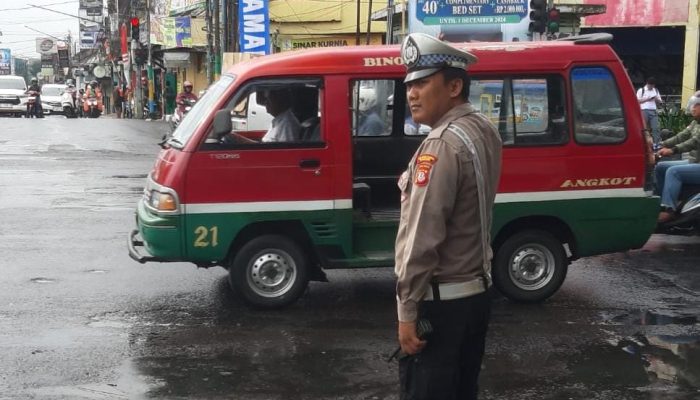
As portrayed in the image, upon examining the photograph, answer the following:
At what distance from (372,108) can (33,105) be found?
3634 centimetres

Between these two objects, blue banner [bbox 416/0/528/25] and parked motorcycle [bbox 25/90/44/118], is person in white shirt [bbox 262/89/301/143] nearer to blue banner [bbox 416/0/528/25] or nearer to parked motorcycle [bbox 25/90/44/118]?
blue banner [bbox 416/0/528/25]

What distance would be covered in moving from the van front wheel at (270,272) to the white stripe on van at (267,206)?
282 millimetres

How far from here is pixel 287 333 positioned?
7023 mm

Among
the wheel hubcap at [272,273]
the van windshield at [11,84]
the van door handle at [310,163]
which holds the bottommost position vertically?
the wheel hubcap at [272,273]

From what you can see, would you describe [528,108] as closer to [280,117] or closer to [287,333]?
[280,117]

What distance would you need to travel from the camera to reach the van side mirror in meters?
7.24

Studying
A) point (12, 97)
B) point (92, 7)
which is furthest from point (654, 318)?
point (92, 7)

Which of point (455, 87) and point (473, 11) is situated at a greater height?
point (473, 11)

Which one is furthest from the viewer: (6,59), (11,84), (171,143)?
(6,59)

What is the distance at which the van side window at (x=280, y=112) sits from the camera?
24.6ft

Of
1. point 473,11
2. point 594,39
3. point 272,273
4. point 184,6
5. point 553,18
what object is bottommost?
point 272,273

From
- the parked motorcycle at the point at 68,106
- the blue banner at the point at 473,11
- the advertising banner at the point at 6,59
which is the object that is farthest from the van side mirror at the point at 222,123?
the advertising banner at the point at 6,59

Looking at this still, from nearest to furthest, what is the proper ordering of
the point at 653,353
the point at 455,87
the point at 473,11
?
the point at 455,87, the point at 653,353, the point at 473,11

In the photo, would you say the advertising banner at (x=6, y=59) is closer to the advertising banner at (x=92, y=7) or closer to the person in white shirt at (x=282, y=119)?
the advertising banner at (x=92, y=7)
